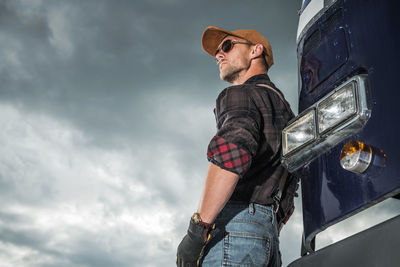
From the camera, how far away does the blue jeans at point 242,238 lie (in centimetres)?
204

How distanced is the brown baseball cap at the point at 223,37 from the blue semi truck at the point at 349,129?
0.87 meters

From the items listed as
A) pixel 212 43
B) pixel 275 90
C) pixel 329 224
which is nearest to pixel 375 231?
pixel 329 224

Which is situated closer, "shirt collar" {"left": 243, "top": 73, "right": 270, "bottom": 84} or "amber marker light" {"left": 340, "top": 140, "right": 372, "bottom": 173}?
"amber marker light" {"left": 340, "top": 140, "right": 372, "bottom": 173}

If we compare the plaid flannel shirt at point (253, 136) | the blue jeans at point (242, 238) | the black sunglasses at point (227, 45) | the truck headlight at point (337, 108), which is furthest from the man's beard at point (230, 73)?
the truck headlight at point (337, 108)

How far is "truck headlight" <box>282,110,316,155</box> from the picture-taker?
5.99 feet

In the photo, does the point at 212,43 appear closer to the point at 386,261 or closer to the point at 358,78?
the point at 358,78

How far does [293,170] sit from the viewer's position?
1.96 m

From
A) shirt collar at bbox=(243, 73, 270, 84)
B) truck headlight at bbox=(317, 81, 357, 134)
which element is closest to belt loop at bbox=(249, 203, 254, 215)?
truck headlight at bbox=(317, 81, 357, 134)

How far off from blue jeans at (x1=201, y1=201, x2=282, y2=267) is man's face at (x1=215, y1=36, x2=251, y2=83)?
3.17 feet

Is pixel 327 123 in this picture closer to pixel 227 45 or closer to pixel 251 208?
pixel 251 208

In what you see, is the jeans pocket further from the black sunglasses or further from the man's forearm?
the black sunglasses

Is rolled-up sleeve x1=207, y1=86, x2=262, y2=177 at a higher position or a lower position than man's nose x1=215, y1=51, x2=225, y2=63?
lower

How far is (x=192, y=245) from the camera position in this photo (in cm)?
198

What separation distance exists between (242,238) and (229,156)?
0.42 metres
